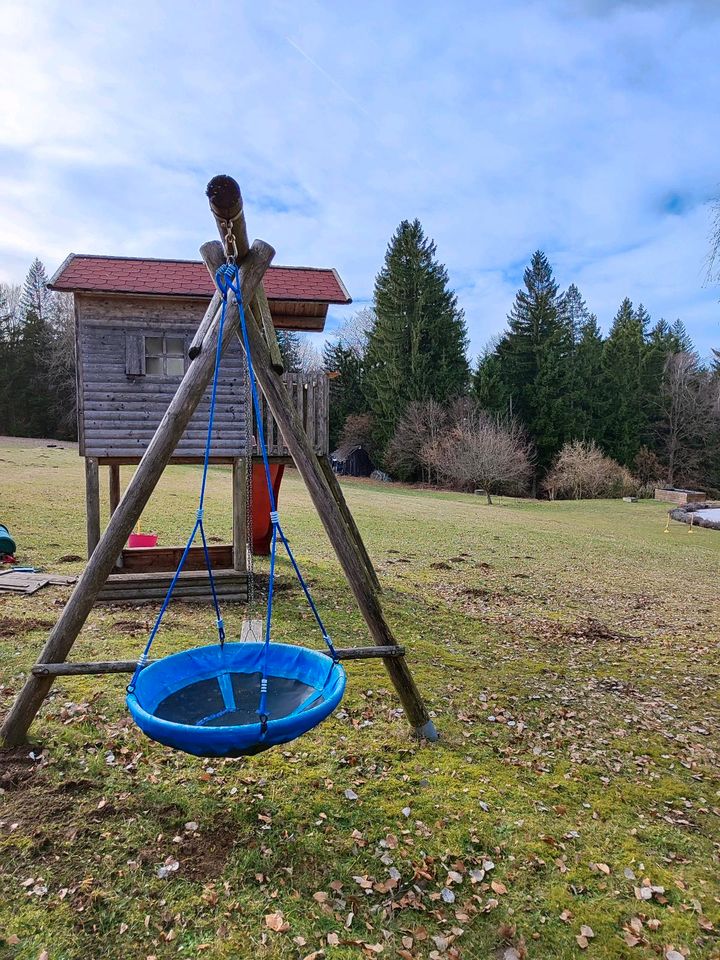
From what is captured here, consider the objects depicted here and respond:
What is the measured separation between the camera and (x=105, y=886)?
3.34 m

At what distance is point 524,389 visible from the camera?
4372 centimetres

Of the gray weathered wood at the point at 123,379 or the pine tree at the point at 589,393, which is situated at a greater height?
the pine tree at the point at 589,393

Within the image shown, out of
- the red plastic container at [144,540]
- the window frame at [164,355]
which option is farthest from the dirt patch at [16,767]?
the red plastic container at [144,540]

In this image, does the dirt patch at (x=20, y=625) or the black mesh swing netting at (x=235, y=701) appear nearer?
the black mesh swing netting at (x=235, y=701)

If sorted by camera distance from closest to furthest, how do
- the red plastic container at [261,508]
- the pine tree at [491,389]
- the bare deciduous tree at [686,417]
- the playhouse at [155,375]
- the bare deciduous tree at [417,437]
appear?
1. the playhouse at [155,375]
2. the red plastic container at [261,508]
3. the bare deciduous tree at [417,437]
4. the pine tree at [491,389]
5. the bare deciduous tree at [686,417]

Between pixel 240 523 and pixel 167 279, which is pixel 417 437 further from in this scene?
pixel 167 279

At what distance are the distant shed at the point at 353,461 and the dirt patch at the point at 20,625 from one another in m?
37.6

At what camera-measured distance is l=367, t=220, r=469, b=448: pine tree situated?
41.9 meters

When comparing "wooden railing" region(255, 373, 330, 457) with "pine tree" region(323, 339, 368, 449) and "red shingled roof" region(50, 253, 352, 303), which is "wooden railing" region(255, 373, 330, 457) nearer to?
"red shingled roof" region(50, 253, 352, 303)

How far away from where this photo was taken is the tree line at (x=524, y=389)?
41.4 m

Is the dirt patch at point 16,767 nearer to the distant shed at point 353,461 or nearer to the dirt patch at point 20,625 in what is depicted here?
the dirt patch at point 20,625

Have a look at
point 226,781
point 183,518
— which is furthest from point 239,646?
point 183,518

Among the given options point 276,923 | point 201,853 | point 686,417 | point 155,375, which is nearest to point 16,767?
point 201,853

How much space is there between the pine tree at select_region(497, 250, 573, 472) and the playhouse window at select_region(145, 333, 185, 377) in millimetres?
35867
